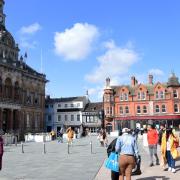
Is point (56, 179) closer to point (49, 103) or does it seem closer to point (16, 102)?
point (16, 102)

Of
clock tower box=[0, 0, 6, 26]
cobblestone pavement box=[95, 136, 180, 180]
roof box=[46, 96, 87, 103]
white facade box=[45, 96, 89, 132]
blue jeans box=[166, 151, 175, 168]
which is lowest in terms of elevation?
cobblestone pavement box=[95, 136, 180, 180]

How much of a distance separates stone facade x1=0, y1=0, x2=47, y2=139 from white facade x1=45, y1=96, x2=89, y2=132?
1382cm

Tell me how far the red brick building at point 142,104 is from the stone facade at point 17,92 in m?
13.9

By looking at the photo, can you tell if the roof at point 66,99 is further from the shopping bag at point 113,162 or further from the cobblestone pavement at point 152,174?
the shopping bag at point 113,162

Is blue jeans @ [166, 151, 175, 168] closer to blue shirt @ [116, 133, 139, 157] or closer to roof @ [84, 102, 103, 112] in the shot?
blue shirt @ [116, 133, 139, 157]

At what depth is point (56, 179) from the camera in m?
13.5

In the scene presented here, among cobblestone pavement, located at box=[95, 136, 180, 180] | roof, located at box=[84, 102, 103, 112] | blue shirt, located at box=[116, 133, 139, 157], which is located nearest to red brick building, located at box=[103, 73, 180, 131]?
roof, located at box=[84, 102, 103, 112]

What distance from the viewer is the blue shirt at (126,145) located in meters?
10.7

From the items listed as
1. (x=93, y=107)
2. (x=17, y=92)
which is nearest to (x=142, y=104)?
(x=93, y=107)

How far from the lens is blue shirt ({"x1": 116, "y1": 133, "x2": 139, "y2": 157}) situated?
35.0 ft

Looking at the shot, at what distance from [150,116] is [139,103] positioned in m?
3.44

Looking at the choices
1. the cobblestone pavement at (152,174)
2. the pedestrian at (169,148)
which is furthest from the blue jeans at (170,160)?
the cobblestone pavement at (152,174)

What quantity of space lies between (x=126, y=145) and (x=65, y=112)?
245 ft

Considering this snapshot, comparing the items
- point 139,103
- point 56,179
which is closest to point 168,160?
point 56,179
